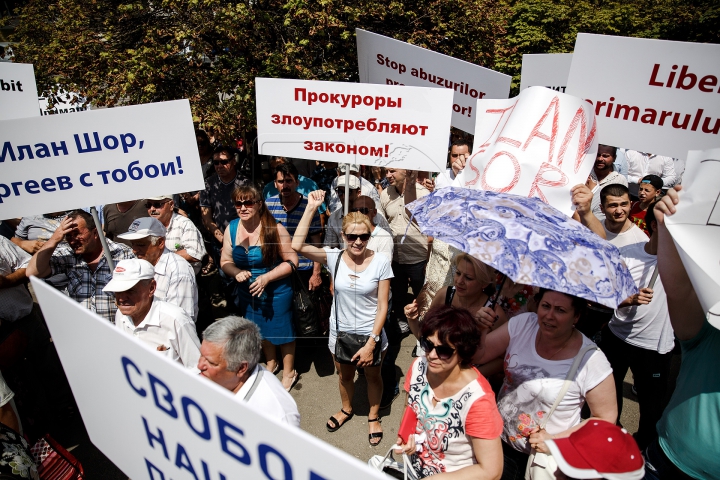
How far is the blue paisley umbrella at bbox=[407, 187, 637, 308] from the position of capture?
186cm

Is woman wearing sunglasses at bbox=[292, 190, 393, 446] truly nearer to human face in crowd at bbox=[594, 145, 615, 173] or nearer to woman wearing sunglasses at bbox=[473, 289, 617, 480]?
woman wearing sunglasses at bbox=[473, 289, 617, 480]

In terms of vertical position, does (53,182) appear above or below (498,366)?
above

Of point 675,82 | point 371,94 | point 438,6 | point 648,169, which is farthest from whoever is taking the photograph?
point 648,169

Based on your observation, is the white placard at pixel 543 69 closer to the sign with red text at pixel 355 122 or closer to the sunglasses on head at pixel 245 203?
the sign with red text at pixel 355 122

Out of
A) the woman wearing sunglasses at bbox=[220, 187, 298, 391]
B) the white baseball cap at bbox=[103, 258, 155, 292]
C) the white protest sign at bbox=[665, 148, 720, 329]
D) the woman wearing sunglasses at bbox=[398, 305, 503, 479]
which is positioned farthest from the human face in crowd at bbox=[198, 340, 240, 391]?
the white protest sign at bbox=[665, 148, 720, 329]

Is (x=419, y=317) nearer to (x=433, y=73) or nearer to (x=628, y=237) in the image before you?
(x=628, y=237)

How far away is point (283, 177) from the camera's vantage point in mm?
4469

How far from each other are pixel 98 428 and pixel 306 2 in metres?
4.65

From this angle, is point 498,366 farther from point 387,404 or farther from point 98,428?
point 98,428

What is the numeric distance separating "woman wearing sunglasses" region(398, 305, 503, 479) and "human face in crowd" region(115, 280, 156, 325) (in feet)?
5.23

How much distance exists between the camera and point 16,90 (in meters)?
5.03

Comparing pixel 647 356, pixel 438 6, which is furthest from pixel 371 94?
pixel 438 6

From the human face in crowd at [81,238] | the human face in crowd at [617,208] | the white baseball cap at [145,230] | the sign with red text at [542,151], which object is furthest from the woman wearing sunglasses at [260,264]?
the human face in crowd at [617,208]

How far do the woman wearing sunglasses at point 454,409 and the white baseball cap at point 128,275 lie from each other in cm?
158
